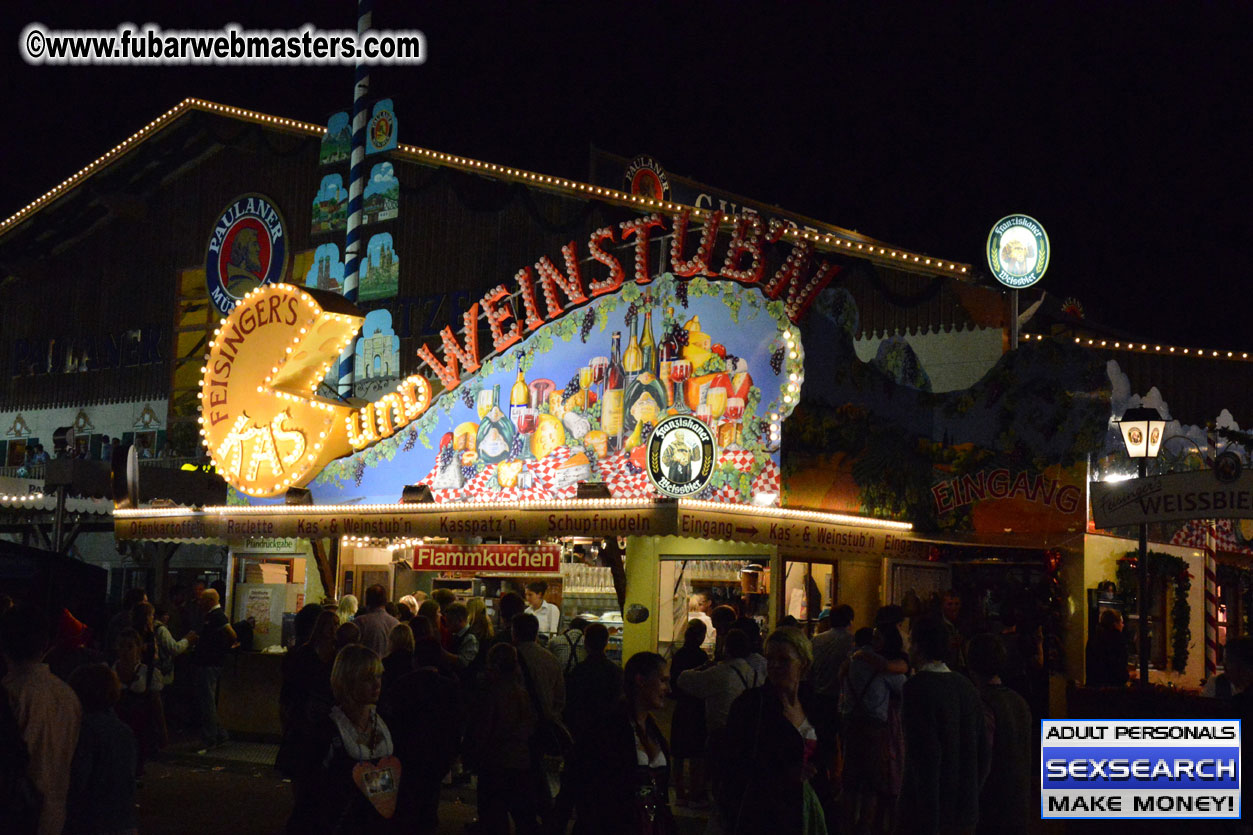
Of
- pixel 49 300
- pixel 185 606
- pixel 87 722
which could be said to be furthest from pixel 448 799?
pixel 49 300

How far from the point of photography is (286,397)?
18094 mm

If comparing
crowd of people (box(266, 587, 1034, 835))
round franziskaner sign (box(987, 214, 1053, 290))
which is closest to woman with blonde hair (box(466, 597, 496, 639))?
crowd of people (box(266, 587, 1034, 835))

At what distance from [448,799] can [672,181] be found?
46.7 ft

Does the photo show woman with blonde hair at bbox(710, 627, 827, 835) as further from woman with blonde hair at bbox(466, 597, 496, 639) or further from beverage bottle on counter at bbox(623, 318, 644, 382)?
beverage bottle on counter at bbox(623, 318, 644, 382)

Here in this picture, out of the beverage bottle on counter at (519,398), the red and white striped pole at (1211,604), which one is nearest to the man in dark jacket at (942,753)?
the beverage bottle on counter at (519,398)

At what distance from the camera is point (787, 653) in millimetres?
6125

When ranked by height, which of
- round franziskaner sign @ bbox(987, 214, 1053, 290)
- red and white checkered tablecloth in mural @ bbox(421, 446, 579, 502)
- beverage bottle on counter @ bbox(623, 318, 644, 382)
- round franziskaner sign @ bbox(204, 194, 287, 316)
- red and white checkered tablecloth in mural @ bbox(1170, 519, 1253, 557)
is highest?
round franziskaner sign @ bbox(204, 194, 287, 316)

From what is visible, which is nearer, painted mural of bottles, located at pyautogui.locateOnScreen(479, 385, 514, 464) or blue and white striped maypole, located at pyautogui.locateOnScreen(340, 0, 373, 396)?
painted mural of bottles, located at pyautogui.locateOnScreen(479, 385, 514, 464)

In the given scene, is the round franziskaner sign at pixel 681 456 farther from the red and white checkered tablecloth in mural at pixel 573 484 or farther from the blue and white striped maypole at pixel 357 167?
the blue and white striped maypole at pixel 357 167

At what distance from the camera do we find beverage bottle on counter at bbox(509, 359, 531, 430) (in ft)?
53.1

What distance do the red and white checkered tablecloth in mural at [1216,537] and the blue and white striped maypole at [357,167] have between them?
509 inches

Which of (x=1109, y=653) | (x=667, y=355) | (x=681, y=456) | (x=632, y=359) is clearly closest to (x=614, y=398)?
(x=632, y=359)

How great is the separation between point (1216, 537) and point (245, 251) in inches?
675

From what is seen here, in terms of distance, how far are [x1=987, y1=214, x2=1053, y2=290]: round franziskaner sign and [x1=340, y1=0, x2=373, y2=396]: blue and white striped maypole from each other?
10.4 meters
